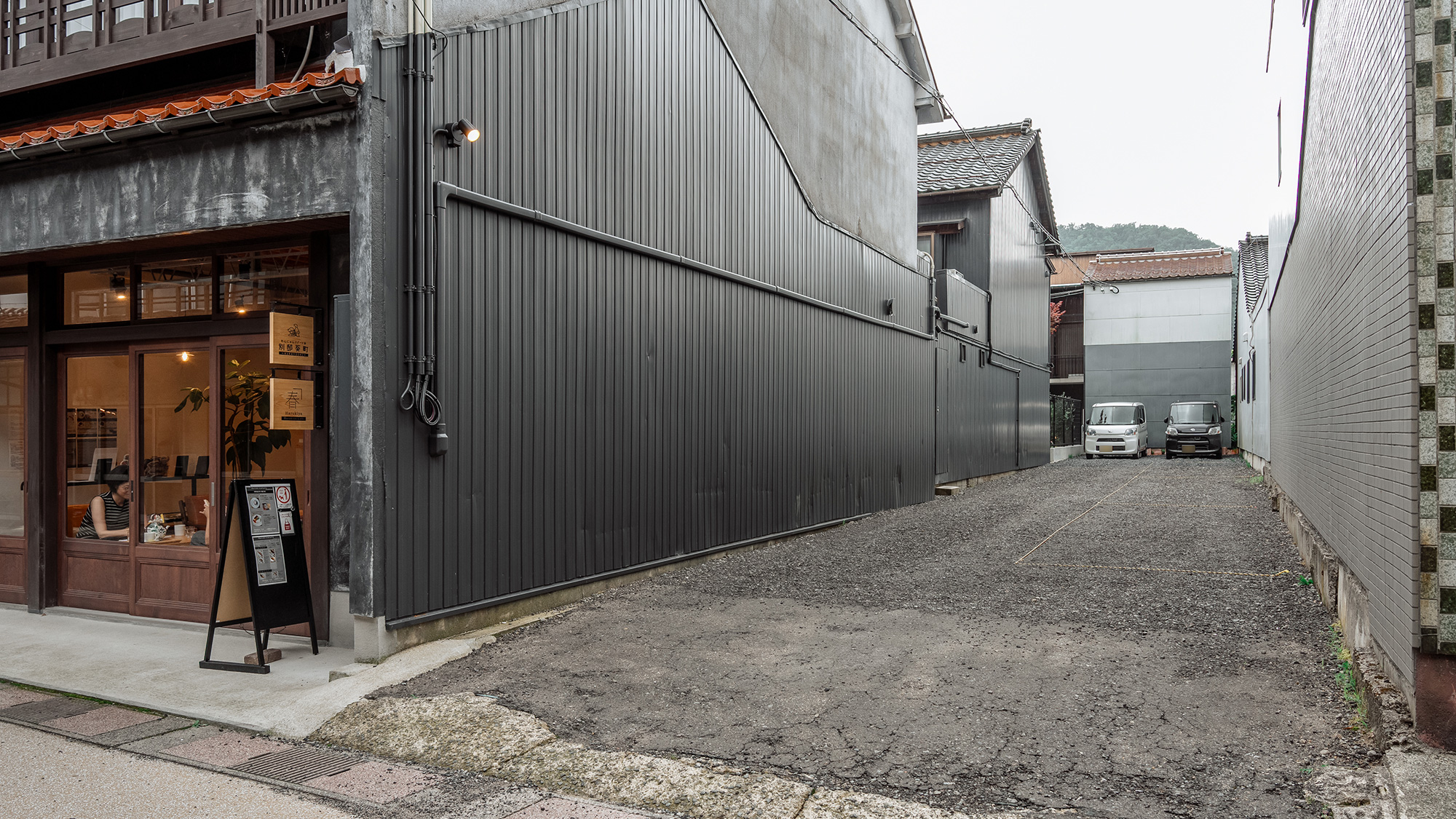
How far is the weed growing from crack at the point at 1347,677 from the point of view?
4404 millimetres

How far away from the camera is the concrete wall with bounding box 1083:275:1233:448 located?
117 ft

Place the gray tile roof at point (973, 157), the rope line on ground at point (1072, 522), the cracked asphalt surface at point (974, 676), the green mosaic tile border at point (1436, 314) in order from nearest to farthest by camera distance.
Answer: the green mosaic tile border at point (1436, 314) < the cracked asphalt surface at point (974, 676) < the rope line on ground at point (1072, 522) < the gray tile roof at point (973, 157)

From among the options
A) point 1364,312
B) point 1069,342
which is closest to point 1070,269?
point 1069,342

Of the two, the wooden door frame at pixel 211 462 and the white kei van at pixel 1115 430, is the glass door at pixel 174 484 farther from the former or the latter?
the white kei van at pixel 1115 430

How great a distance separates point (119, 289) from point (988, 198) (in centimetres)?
1735

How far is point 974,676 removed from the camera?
5418 millimetres

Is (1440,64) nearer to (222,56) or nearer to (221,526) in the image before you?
(221,526)

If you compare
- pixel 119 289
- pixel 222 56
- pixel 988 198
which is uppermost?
pixel 988 198

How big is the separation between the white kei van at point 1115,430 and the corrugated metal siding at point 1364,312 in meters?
22.6

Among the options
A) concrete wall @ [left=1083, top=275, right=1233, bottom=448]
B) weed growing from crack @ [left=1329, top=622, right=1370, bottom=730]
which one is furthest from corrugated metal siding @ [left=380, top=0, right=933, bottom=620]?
concrete wall @ [left=1083, top=275, right=1233, bottom=448]

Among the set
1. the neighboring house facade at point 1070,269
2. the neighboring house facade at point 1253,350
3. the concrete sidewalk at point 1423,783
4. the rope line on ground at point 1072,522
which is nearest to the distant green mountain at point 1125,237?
the neighboring house facade at point 1070,269

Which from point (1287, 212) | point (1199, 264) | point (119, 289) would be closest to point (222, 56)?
point (119, 289)

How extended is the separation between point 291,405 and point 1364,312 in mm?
6246

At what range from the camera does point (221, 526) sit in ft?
23.5
